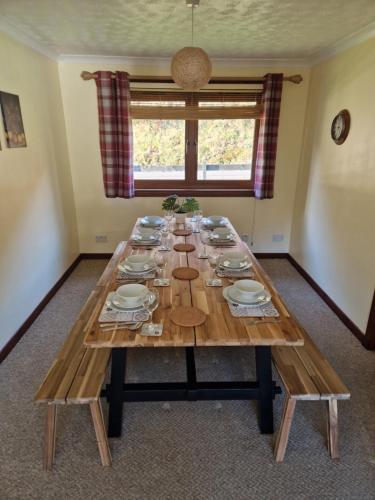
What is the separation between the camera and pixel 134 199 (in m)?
3.80

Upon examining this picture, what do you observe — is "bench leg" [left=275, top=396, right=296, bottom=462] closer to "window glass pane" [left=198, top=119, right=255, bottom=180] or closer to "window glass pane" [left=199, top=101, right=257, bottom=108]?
"window glass pane" [left=198, top=119, right=255, bottom=180]

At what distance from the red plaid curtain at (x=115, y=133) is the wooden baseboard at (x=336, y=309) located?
2.16 m

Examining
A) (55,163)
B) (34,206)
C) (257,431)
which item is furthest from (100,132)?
(257,431)

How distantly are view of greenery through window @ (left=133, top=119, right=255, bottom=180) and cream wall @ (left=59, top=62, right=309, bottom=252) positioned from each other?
1.10 ft

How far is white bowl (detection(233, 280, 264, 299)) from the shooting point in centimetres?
156

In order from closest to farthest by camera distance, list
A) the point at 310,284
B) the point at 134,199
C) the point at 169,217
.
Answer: the point at 169,217
the point at 310,284
the point at 134,199

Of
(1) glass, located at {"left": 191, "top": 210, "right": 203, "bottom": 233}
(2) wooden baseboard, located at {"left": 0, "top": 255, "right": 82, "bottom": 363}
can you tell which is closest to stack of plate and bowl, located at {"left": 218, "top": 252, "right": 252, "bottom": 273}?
(1) glass, located at {"left": 191, "top": 210, "right": 203, "bottom": 233}

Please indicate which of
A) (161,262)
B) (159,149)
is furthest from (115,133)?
(161,262)

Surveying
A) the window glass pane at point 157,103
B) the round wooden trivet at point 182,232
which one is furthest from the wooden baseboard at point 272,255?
the window glass pane at point 157,103

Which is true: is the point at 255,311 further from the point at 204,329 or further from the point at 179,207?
the point at 179,207

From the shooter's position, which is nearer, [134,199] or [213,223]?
[213,223]

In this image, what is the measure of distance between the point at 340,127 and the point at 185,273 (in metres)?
2.02

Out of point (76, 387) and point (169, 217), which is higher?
point (169, 217)

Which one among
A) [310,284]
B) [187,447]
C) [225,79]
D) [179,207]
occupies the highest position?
[225,79]
